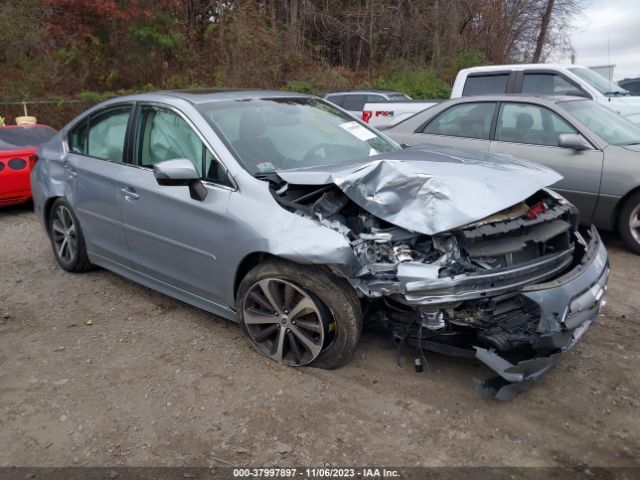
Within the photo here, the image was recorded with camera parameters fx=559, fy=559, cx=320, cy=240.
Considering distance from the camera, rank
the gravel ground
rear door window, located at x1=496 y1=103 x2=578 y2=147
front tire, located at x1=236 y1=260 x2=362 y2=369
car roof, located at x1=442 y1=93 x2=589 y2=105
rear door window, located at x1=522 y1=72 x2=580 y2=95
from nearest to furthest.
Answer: the gravel ground < front tire, located at x1=236 y1=260 x2=362 y2=369 < rear door window, located at x1=496 y1=103 x2=578 y2=147 < car roof, located at x1=442 y1=93 x2=589 y2=105 < rear door window, located at x1=522 y1=72 x2=580 y2=95

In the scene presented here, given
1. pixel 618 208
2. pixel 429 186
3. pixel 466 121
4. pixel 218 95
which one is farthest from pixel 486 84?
pixel 429 186

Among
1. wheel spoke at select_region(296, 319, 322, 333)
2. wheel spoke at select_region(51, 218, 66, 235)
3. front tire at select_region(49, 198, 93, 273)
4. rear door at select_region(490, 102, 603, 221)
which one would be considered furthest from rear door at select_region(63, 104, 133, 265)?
rear door at select_region(490, 102, 603, 221)

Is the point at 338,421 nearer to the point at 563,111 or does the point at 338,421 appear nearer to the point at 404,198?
the point at 404,198

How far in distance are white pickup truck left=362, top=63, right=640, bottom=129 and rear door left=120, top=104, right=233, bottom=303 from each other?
418 cm

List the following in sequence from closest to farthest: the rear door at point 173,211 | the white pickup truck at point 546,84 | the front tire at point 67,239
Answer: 1. the rear door at point 173,211
2. the front tire at point 67,239
3. the white pickup truck at point 546,84

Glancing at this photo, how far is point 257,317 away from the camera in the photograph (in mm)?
3502

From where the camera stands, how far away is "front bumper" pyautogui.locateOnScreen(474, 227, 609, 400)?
287cm

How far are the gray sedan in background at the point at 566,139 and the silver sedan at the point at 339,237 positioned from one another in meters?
2.09

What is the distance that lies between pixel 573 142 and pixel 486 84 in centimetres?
360

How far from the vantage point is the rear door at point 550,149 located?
5582mm

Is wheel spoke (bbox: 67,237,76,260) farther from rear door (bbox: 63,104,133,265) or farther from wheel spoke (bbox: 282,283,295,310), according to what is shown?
wheel spoke (bbox: 282,283,295,310)

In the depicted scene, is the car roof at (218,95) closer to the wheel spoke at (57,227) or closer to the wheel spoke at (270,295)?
the wheel spoke at (270,295)

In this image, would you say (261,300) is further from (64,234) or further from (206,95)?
(64,234)

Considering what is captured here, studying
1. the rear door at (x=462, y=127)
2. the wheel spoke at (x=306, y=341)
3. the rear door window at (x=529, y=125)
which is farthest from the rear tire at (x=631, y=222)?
the wheel spoke at (x=306, y=341)
